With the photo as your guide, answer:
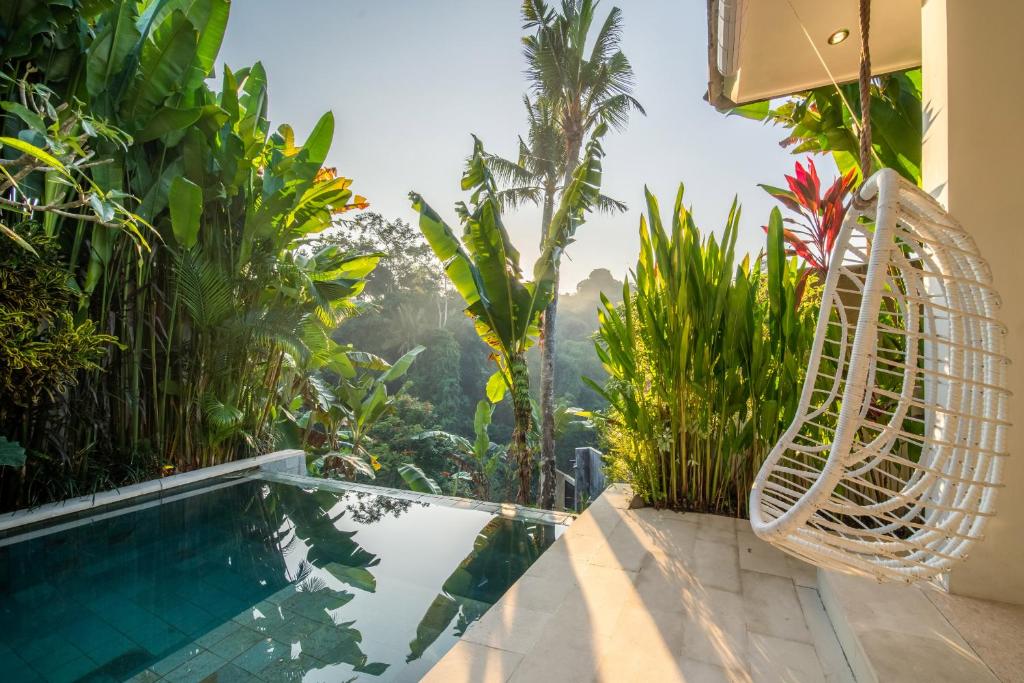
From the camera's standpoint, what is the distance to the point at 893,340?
6.24 feet

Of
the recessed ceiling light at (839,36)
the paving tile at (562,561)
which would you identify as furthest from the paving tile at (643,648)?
the recessed ceiling light at (839,36)

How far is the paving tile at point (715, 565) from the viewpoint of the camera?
169cm

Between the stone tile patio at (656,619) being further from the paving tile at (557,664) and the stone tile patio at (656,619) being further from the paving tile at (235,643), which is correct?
the paving tile at (235,643)

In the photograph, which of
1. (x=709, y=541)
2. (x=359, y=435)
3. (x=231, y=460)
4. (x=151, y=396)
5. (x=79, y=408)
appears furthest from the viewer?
(x=359, y=435)

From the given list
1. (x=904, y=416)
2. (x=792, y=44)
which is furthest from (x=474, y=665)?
(x=792, y=44)

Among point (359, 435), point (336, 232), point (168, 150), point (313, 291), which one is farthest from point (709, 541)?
point (336, 232)

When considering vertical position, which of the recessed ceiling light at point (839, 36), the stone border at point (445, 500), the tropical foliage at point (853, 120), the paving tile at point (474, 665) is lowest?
the stone border at point (445, 500)

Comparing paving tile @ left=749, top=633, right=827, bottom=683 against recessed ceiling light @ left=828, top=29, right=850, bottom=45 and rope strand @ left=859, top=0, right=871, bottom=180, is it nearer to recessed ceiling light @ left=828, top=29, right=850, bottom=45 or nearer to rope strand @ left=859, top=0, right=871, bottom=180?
rope strand @ left=859, top=0, right=871, bottom=180

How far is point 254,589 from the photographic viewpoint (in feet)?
6.78

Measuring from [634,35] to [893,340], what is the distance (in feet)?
29.2

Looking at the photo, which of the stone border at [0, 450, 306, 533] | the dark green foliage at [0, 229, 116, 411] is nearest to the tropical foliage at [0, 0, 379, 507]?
the dark green foliage at [0, 229, 116, 411]

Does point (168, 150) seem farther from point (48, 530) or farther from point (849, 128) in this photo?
point (849, 128)

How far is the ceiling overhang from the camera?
1782mm

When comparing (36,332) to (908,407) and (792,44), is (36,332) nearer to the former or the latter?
(908,407)
